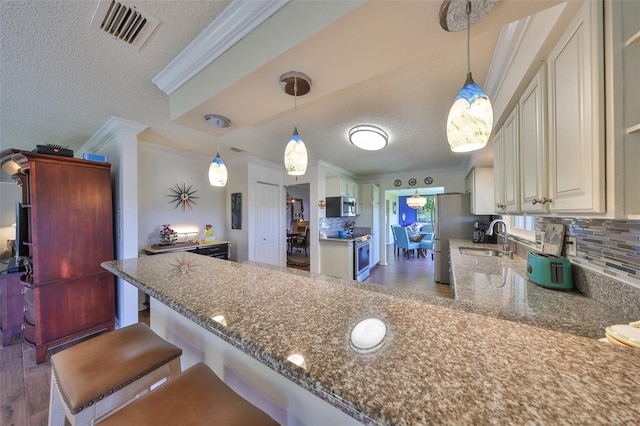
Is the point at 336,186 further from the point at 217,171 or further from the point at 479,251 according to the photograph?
the point at 217,171

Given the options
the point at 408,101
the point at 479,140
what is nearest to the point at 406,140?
the point at 408,101

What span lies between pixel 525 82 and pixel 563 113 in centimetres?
50

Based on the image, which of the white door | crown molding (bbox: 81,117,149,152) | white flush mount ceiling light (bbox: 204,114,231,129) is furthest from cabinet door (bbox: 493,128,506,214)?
crown molding (bbox: 81,117,149,152)

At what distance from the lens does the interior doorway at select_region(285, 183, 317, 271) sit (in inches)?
286

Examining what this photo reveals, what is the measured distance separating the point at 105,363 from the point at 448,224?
4676mm

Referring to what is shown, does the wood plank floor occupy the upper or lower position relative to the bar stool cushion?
lower

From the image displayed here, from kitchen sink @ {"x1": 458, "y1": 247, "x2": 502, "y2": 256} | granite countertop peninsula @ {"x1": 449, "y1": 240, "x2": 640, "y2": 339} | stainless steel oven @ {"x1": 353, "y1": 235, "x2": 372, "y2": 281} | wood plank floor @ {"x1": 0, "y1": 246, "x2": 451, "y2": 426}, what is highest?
granite countertop peninsula @ {"x1": 449, "y1": 240, "x2": 640, "y2": 339}

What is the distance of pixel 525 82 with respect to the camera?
1303 mm

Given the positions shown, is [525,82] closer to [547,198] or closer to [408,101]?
[547,198]

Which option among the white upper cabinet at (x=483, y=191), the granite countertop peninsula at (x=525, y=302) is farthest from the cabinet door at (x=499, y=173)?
the white upper cabinet at (x=483, y=191)

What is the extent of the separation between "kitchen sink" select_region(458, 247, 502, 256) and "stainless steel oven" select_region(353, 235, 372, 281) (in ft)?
5.65

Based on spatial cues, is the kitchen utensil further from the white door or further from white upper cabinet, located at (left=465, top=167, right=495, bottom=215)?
the white door

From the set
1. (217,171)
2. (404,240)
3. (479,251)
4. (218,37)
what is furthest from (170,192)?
(404,240)

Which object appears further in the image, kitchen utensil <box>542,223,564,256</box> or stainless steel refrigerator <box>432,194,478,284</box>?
stainless steel refrigerator <box>432,194,478,284</box>
